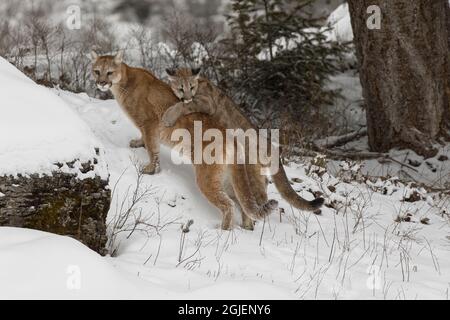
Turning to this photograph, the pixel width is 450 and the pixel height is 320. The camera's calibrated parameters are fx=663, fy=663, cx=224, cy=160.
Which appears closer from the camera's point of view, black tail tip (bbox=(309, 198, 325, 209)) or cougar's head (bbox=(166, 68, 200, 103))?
black tail tip (bbox=(309, 198, 325, 209))

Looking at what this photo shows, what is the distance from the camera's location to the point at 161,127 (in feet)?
23.4

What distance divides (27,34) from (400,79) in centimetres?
661

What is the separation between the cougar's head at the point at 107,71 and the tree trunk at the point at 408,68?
11.9 feet

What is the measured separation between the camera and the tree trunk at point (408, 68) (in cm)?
896

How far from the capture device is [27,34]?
11.8m

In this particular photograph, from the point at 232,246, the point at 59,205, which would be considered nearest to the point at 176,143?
the point at 232,246

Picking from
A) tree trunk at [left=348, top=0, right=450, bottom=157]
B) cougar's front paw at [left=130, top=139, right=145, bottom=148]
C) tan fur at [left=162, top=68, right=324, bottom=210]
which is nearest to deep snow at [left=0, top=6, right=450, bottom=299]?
cougar's front paw at [left=130, top=139, right=145, bottom=148]

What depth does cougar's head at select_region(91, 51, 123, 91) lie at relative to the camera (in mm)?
7547

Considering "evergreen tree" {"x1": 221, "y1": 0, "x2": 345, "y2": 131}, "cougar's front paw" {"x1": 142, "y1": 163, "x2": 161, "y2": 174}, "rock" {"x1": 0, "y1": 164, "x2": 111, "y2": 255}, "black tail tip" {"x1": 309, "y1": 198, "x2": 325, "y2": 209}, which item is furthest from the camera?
"evergreen tree" {"x1": 221, "y1": 0, "x2": 345, "y2": 131}

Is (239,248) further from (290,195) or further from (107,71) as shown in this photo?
(107,71)

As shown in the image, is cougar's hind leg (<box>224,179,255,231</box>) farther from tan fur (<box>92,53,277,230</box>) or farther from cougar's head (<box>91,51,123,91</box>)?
cougar's head (<box>91,51,123,91</box>)

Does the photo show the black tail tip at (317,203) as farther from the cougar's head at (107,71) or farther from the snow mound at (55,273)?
the cougar's head at (107,71)

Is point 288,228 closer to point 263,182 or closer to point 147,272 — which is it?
point 263,182

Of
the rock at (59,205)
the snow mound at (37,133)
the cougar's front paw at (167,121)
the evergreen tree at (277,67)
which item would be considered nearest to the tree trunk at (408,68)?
the evergreen tree at (277,67)
